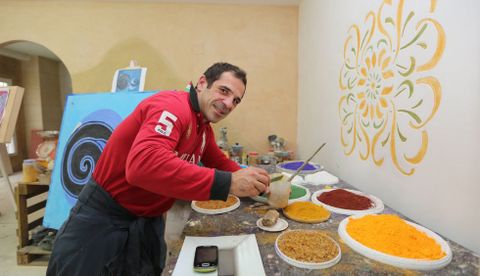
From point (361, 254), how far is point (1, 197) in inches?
182

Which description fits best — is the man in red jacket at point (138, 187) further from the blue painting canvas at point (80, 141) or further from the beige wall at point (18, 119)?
the beige wall at point (18, 119)

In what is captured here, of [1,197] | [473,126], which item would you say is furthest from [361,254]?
[1,197]

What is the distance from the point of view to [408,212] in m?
1.07

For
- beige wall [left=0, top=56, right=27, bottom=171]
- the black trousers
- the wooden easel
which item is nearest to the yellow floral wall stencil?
the black trousers

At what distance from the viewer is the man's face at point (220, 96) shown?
980 millimetres

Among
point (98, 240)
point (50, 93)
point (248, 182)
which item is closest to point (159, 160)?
point (248, 182)

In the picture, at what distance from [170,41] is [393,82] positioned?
2.15 m

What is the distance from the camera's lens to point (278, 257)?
0.72m

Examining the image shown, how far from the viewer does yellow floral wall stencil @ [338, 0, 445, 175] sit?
0.96m

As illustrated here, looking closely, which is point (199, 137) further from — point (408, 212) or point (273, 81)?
point (273, 81)

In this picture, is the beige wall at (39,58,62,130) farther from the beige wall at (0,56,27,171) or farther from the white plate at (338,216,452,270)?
the white plate at (338,216,452,270)

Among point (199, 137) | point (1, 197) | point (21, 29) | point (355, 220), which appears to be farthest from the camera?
point (1, 197)

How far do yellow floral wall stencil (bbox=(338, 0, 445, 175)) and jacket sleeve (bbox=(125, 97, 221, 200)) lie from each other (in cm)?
86

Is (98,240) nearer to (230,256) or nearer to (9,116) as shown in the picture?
(230,256)
